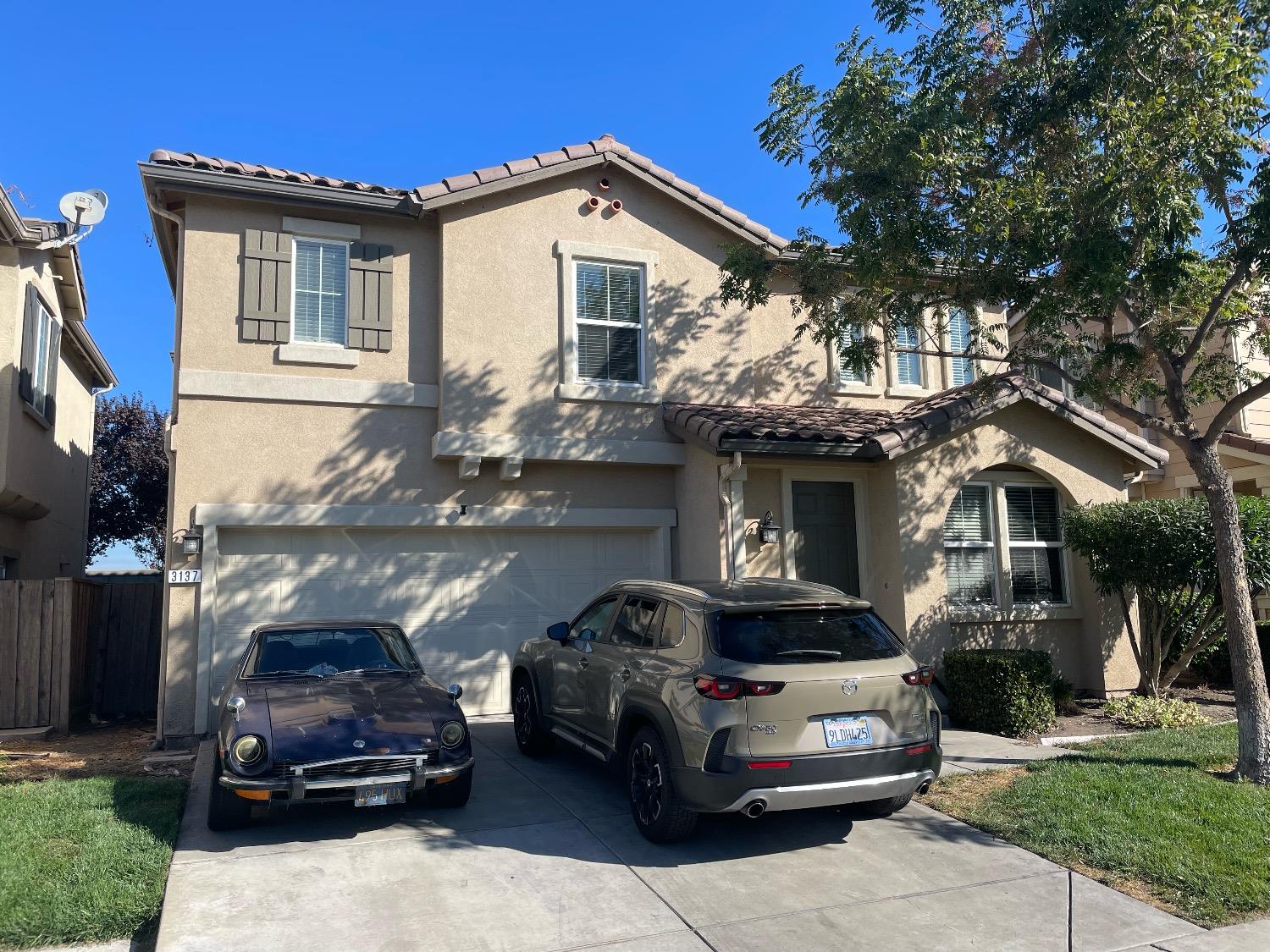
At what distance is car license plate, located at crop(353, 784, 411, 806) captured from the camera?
614 centimetres

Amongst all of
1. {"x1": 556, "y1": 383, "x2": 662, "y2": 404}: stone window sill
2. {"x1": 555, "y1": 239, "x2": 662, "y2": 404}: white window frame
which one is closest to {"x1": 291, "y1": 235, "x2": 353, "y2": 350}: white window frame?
{"x1": 555, "y1": 239, "x2": 662, "y2": 404}: white window frame

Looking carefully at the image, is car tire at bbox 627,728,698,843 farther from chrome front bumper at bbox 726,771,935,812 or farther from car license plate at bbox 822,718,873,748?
car license plate at bbox 822,718,873,748

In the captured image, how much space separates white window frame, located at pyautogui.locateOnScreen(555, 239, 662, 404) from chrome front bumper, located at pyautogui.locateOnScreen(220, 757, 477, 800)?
5.84m

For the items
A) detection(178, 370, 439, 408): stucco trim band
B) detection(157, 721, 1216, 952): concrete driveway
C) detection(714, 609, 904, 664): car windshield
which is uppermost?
detection(178, 370, 439, 408): stucco trim band

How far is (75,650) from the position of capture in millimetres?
11164

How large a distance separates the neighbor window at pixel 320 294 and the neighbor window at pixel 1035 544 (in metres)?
8.33

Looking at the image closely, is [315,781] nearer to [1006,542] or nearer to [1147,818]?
[1147,818]

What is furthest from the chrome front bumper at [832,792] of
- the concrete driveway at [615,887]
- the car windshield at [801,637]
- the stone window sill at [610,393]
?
the stone window sill at [610,393]

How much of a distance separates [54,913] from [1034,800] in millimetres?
6246

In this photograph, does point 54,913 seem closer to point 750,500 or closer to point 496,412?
point 496,412

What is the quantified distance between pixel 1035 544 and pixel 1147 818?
5742mm

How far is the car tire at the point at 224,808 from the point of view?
248 inches

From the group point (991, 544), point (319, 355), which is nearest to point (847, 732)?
point (991, 544)

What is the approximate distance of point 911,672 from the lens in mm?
6262
